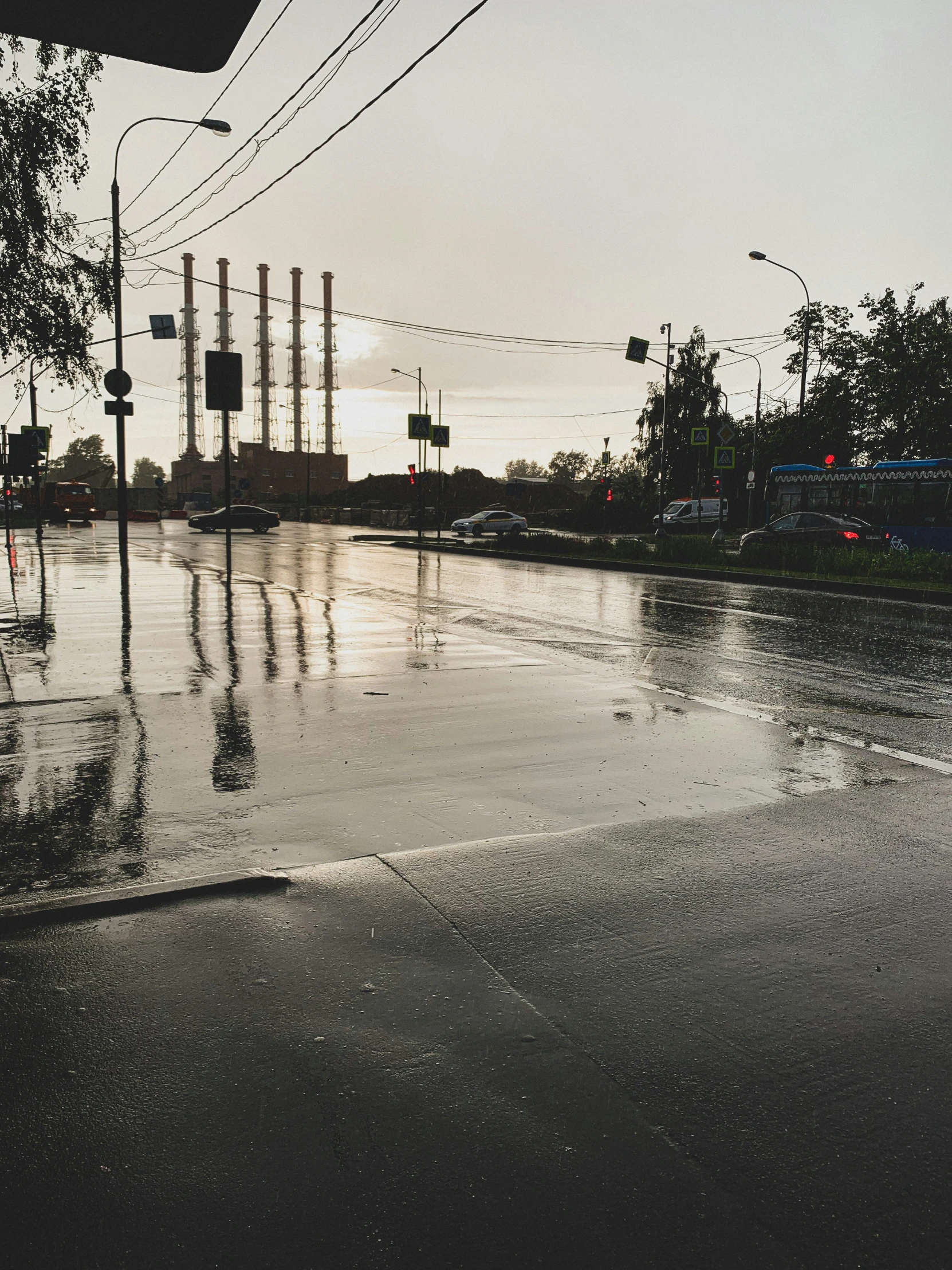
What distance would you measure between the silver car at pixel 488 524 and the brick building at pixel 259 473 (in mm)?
52428

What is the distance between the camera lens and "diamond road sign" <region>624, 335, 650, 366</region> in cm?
3338

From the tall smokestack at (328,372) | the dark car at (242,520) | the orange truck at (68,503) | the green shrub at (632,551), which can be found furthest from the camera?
the tall smokestack at (328,372)

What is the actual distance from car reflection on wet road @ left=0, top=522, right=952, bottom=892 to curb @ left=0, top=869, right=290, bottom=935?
0.24 m

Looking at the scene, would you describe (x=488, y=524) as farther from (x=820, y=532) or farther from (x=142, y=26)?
(x=142, y=26)

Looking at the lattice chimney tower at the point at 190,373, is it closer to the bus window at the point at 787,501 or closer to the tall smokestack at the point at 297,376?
the tall smokestack at the point at 297,376

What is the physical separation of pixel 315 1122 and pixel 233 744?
162 inches

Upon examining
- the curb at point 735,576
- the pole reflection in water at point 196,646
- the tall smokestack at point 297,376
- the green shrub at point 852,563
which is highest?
the tall smokestack at point 297,376

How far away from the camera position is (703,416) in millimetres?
73125

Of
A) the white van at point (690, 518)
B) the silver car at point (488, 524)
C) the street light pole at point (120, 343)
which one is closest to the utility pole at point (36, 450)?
the street light pole at point (120, 343)

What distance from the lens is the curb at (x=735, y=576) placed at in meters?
18.6

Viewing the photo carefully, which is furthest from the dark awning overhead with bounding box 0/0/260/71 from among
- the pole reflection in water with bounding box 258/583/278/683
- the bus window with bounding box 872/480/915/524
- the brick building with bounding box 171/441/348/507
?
the brick building with bounding box 171/441/348/507

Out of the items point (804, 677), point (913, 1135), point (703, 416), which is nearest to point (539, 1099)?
point (913, 1135)

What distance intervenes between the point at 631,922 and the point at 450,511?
8269 cm

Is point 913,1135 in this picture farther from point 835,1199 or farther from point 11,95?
point 11,95
